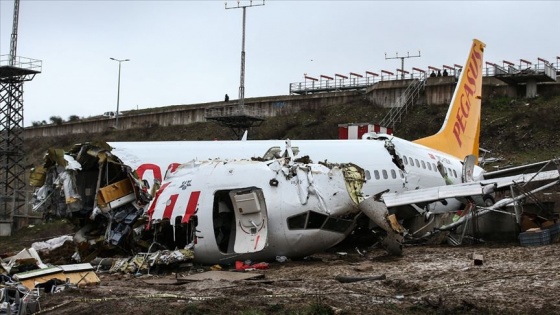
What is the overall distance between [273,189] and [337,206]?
1.64 meters

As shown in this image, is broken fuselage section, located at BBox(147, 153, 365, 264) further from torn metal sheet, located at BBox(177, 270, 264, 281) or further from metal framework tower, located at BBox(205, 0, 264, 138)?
metal framework tower, located at BBox(205, 0, 264, 138)

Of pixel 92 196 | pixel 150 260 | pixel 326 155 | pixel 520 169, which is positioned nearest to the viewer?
pixel 150 260

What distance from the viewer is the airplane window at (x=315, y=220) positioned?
16984mm

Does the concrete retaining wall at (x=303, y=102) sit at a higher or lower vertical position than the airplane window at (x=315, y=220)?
higher

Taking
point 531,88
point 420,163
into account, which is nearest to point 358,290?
point 420,163

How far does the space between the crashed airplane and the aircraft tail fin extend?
7349 mm

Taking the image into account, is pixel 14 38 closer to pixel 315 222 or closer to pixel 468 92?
pixel 468 92

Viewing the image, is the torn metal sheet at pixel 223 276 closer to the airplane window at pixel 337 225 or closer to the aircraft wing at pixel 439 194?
the airplane window at pixel 337 225

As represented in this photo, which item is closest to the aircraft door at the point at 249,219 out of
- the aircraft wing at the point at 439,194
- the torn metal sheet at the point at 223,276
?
the torn metal sheet at the point at 223,276

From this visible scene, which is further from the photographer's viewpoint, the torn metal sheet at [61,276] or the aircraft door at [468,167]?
the aircraft door at [468,167]

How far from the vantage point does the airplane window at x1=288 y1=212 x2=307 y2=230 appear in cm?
1680

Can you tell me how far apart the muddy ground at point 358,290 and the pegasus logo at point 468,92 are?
50.7 feet

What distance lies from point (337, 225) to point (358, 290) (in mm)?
5392

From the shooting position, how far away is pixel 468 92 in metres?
33.1
